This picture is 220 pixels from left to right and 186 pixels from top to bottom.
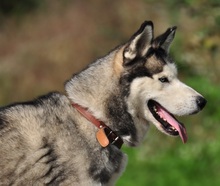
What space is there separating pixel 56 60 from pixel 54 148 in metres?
10.8

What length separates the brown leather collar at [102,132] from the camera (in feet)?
20.4

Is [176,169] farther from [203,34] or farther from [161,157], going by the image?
[203,34]

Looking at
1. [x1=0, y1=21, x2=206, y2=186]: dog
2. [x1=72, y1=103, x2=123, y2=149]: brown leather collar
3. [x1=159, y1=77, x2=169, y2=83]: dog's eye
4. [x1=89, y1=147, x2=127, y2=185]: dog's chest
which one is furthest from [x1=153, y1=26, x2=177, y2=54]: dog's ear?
[x1=89, y1=147, x2=127, y2=185]: dog's chest

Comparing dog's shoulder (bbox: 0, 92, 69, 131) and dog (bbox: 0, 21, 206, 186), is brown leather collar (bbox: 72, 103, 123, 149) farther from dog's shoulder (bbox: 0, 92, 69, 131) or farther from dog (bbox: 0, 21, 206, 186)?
dog's shoulder (bbox: 0, 92, 69, 131)

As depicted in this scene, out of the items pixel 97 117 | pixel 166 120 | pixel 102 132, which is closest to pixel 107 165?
pixel 102 132

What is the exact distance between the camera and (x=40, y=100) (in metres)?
6.35

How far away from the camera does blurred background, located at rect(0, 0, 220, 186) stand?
1119cm

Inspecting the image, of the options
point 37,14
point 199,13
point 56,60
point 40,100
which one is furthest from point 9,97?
point 40,100

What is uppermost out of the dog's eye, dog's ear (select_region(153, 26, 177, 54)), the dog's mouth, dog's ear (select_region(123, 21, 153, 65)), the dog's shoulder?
the dog's shoulder

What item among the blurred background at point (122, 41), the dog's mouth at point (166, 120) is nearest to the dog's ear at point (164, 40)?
the dog's mouth at point (166, 120)

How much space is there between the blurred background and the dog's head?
2.52 m

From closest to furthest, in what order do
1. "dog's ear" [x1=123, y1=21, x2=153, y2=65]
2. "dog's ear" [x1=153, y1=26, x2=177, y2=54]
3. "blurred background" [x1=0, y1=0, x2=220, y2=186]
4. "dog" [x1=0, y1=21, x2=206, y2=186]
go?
"dog" [x1=0, y1=21, x2=206, y2=186]
"dog's ear" [x1=123, y1=21, x2=153, y2=65]
"dog's ear" [x1=153, y1=26, x2=177, y2=54]
"blurred background" [x1=0, y1=0, x2=220, y2=186]

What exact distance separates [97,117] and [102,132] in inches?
6.0

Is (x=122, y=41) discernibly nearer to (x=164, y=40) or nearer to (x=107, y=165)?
(x=164, y=40)
